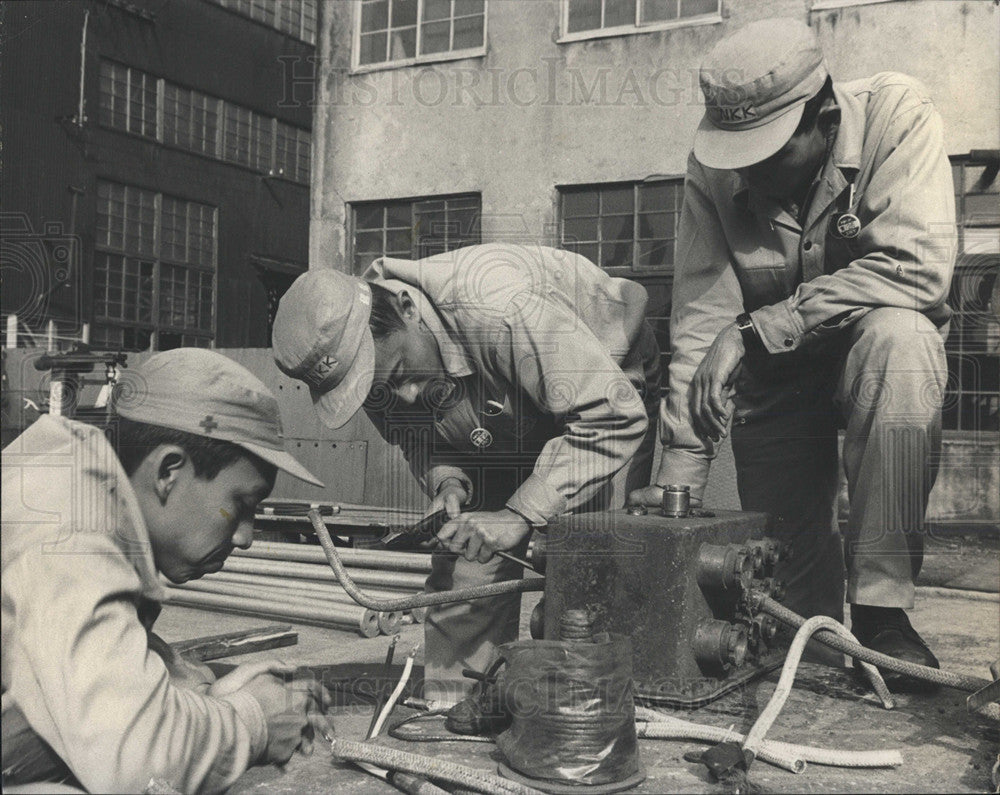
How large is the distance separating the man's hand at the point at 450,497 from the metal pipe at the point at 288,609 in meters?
1.13

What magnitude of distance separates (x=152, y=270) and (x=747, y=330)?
18.3m

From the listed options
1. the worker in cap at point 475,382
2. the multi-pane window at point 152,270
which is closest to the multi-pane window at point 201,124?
the multi-pane window at point 152,270

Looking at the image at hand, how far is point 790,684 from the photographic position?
233cm

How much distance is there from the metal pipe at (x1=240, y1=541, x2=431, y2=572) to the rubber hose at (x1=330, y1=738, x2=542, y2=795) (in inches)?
135

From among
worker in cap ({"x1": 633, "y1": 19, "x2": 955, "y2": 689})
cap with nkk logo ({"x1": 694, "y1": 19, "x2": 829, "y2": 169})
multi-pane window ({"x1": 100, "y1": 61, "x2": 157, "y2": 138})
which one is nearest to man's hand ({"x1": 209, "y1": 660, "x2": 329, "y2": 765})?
worker in cap ({"x1": 633, "y1": 19, "x2": 955, "y2": 689})

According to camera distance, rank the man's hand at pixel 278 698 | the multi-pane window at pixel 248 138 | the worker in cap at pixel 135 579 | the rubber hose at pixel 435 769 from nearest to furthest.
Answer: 1. the worker in cap at pixel 135 579
2. the man's hand at pixel 278 698
3. the rubber hose at pixel 435 769
4. the multi-pane window at pixel 248 138

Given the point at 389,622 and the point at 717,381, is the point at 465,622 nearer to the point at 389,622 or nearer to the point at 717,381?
the point at 717,381

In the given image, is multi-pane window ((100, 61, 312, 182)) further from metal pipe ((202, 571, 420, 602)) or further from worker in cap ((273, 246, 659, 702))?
worker in cap ((273, 246, 659, 702))

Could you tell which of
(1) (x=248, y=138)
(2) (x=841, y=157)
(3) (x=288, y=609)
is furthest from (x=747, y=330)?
(1) (x=248, y=138)

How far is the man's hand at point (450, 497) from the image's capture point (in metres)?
3.33

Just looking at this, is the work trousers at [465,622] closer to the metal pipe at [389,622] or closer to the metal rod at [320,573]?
the metal pipe at [389,622]

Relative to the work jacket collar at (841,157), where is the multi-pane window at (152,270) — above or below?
above

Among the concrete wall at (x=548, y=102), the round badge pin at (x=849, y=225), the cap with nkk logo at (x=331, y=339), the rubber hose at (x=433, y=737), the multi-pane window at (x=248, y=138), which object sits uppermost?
the multi-pane window at (x=248, y=138)

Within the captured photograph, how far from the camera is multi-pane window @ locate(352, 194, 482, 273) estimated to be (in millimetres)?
10906
